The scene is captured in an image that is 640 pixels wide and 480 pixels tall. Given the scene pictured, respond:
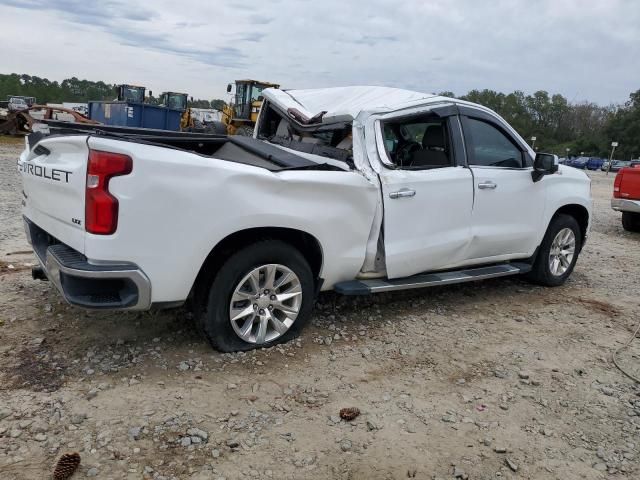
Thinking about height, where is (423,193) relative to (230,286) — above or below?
above

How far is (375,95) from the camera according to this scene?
189 inches

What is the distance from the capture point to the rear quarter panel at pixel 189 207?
3074mm

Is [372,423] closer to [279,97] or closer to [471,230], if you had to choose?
[471,230]

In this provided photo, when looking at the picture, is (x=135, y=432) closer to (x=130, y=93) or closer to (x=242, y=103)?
(x=242, y=103)

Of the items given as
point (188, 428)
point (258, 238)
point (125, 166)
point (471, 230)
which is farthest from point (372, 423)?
point (471, 230)

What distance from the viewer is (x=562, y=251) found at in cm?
604

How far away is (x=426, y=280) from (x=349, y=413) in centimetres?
170

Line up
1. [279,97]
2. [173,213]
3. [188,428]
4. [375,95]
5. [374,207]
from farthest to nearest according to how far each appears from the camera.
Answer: [279,97], [375,95], [374,207], [173,213], [188,428]

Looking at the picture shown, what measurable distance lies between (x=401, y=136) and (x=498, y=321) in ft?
6.08

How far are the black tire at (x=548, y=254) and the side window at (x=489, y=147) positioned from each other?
891mm

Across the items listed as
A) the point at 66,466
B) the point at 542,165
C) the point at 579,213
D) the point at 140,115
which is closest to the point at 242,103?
the point at 140,115

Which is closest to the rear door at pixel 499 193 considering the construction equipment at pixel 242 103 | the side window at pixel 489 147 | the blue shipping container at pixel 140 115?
the side window at pixel 489 147

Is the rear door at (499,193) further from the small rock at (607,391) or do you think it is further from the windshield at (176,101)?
the windshield at (176,101)

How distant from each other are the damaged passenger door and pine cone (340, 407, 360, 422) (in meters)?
1.38
